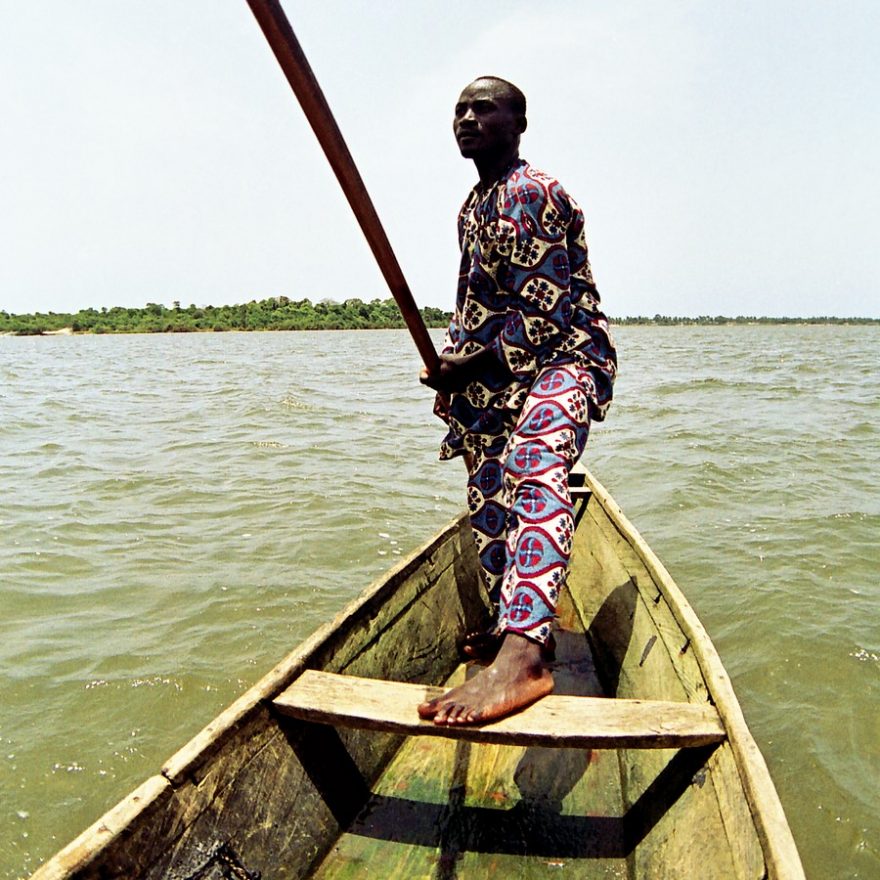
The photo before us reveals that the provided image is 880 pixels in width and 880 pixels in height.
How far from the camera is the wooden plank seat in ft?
4.62

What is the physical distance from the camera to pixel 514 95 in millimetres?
1982

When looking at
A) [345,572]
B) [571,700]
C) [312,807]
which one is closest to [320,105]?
[571,700]

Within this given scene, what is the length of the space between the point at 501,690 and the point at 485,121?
1.56 metres

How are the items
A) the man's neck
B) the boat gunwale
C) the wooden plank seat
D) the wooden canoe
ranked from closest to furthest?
the boat gunwale, the wooden canoe, the wooden plank seat, the man's neck

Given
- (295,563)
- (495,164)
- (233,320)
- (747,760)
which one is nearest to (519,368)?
(495,164)

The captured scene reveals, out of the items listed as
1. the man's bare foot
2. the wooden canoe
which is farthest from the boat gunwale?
the man's bare foot

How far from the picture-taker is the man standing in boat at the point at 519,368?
1666 millimetres

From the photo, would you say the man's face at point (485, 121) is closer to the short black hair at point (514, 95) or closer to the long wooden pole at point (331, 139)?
the short black hair at point (514, 95)

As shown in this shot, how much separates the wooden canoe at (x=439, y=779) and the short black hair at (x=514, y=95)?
1556mm

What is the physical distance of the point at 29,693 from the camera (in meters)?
3.04

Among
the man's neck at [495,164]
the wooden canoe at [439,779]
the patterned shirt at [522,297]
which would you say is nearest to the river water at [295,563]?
the wooden canoe at [439,779]

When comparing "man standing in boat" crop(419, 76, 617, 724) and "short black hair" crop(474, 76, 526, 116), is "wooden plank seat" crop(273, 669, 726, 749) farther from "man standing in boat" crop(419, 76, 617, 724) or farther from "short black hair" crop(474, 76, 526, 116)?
"short black hair" crop(474, 76, 526, 116)

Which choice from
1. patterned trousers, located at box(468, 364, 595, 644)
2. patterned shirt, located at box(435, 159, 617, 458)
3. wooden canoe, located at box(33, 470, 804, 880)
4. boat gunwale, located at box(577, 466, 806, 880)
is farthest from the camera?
patterned shirt, located at box(435, 159, 617, 458)

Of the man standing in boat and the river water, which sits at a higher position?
the man standing in boat
